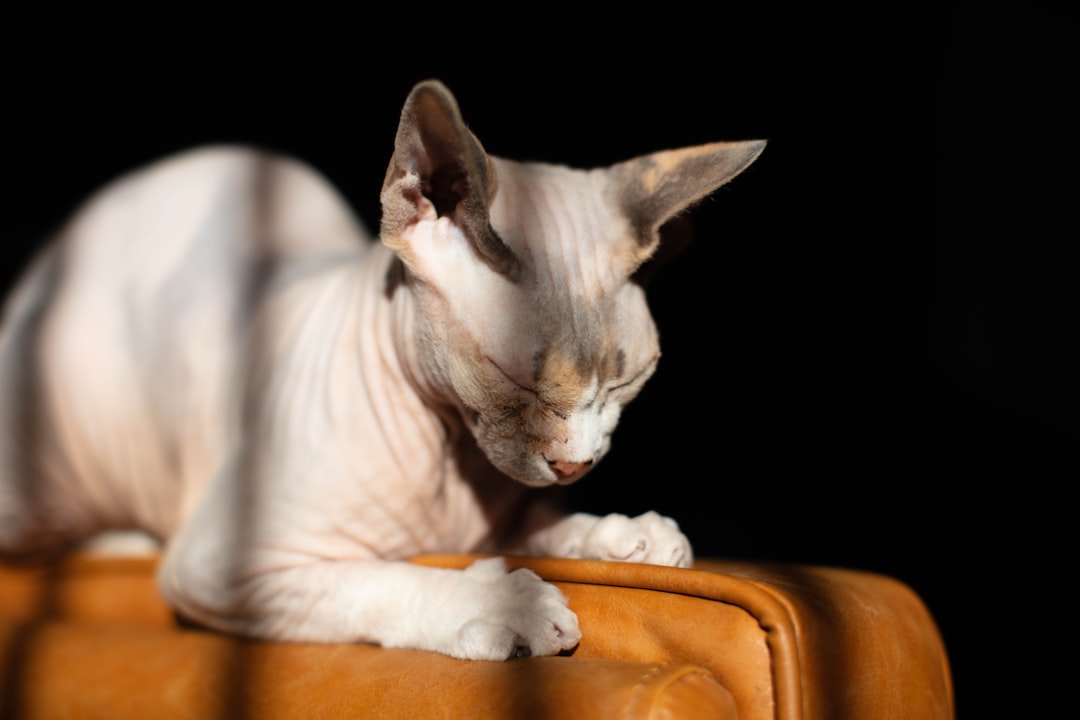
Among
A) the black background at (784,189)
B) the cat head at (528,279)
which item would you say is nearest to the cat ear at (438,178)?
the cat head at (528,279)

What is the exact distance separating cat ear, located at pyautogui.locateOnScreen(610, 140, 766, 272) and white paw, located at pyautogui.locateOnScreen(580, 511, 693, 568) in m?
0.31

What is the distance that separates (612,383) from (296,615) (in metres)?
0.50

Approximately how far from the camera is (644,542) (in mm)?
1178

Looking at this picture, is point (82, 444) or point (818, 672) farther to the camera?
point (82, 444)

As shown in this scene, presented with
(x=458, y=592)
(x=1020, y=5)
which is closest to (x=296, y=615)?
(x=458, y=592)

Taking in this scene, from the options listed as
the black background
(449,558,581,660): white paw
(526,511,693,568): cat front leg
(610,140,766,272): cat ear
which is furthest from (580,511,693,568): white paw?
the black background

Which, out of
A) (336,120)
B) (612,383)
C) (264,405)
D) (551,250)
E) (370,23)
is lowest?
(264,405)

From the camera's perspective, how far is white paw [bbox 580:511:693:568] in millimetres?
1170

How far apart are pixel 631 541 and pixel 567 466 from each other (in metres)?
0.16

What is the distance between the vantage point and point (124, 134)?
9.43 feet

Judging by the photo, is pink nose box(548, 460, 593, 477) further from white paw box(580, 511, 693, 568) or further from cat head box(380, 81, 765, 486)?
white paw box(580, 511, 693, 568)

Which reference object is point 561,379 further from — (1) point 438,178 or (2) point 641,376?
(1) point 438,178

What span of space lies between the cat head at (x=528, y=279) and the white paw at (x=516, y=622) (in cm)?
12

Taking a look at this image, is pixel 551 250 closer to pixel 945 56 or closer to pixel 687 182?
pixel 687 182
